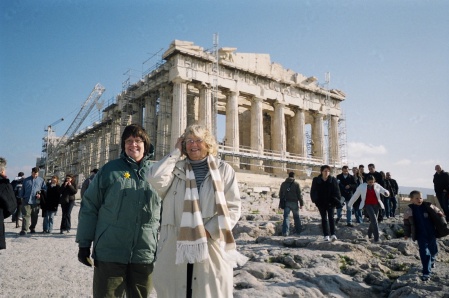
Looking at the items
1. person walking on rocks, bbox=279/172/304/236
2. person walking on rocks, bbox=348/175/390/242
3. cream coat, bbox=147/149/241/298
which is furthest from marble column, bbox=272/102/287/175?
cream coat, bbox=147/149/241/298

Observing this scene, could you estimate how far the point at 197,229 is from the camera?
2.88 metres

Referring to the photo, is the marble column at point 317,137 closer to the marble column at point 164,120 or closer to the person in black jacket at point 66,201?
the marble column at point 164,120

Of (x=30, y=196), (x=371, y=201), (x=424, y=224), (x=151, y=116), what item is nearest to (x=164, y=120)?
(x=151, y=116)

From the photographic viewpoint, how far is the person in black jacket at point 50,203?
33.5 ft

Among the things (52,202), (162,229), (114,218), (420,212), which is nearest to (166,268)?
(162,229)

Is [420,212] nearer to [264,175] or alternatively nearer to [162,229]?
[162,229]

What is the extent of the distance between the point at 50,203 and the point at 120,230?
8255 millimetres

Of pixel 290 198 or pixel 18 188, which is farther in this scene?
pixel 18 188

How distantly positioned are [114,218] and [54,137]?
2519 inches

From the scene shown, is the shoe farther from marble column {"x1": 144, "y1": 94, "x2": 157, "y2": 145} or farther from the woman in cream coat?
marble column {"x1": 144, "y1": 94, "x2": 157, "y2": 145}

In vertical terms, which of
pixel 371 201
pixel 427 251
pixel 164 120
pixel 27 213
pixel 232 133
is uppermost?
pixel 164 120

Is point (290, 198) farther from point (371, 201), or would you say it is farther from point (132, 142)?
point (132, 142)

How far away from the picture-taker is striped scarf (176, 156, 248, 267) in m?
2.80

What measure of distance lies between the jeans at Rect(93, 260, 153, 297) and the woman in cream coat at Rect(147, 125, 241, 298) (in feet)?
0.90
